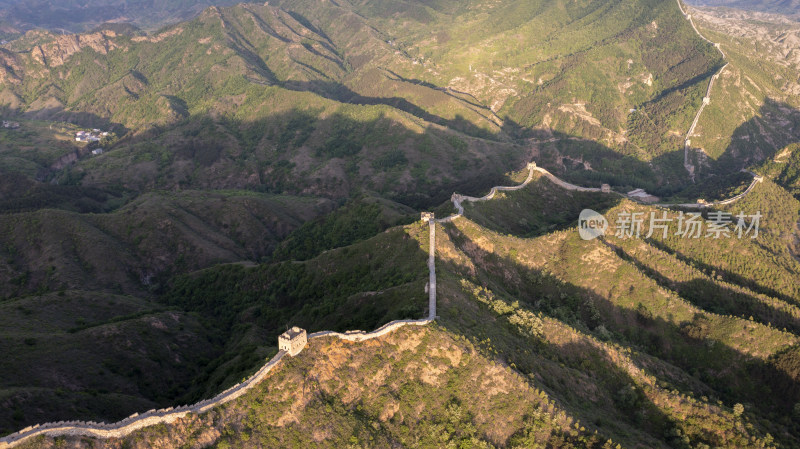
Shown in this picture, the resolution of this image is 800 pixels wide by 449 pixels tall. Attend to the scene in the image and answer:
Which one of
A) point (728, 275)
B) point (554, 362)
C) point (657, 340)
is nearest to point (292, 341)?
point (554, 362)

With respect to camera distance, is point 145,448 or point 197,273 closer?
point 145,448

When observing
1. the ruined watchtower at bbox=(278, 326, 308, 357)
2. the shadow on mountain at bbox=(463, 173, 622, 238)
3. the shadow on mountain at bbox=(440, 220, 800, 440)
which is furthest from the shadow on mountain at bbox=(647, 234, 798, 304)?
the ruined watchtower at bbox=(278, 326, 308, 357)

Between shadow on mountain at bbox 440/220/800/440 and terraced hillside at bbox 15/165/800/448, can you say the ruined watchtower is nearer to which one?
terraced hillside at bbox 15/165/800/448

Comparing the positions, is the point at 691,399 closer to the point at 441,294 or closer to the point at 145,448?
the point at 441,294

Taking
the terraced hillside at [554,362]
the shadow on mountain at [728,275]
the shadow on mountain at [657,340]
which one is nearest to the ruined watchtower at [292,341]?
the terraced hillside at [554,362]

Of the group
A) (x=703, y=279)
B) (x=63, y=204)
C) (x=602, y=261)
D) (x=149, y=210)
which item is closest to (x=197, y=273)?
(x=149, y=210)

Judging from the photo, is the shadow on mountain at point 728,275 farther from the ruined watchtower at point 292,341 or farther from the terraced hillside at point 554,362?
the ruined watchtower at point 292,341
